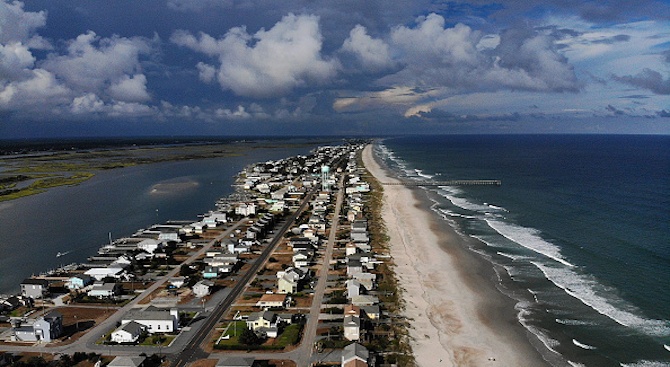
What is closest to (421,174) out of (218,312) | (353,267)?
(353,267)

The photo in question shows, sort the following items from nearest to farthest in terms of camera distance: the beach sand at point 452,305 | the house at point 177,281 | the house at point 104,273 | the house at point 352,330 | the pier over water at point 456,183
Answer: the beach sand at point 452,305
the house at point 352,330
the house at point 177,281
the house at point 104,273
the pier over water at point 456,183

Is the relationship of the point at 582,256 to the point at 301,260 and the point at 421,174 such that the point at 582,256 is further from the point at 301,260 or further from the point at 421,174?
the point at 421,174

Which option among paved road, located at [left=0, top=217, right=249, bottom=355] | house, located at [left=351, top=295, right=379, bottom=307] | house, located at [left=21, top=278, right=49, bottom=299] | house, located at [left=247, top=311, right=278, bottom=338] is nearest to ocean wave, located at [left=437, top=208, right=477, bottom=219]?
house, located at [left=351, top=295, right=379, bottom=307]

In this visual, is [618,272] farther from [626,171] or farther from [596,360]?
[626,171]

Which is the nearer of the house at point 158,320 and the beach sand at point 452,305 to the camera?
the beach sand at point 452,305

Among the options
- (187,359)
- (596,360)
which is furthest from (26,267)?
(596,360)

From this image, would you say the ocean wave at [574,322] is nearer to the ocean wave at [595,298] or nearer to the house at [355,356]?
the ocean wave at [595,298]

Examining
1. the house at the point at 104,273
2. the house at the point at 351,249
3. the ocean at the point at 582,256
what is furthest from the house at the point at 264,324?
the ocean at the point at 582,256
